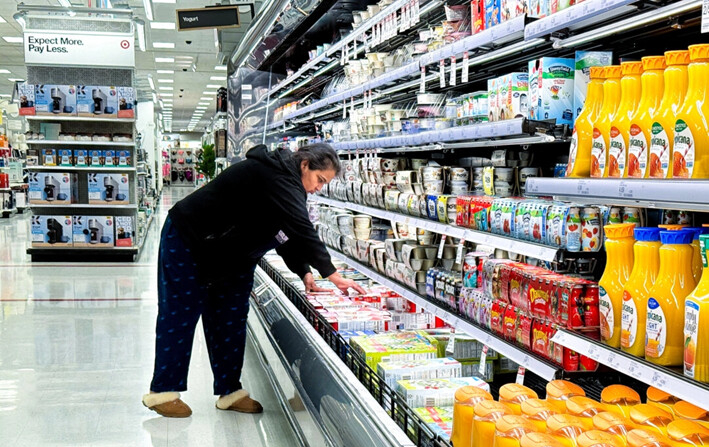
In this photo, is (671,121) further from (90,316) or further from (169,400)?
(90,316)

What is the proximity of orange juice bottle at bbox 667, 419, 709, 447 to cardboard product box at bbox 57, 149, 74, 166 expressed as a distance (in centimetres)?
866

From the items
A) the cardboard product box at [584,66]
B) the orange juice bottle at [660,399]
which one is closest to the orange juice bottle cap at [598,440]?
the orange juice bottle at [660,399]

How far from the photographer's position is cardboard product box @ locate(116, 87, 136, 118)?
350 inches

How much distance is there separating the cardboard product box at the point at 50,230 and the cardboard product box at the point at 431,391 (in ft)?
25.0

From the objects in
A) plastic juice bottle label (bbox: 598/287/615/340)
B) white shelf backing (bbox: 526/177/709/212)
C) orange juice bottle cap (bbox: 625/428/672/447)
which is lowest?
orange juice bottle cap (bbox: 625/428/672/447)

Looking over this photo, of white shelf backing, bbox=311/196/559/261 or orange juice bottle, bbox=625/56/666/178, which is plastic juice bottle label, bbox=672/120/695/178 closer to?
orange juice bottle, bbox=625/56/666/178

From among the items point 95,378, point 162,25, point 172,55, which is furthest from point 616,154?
point 172,55

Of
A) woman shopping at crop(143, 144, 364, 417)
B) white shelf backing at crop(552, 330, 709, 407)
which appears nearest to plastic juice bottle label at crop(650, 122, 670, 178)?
white shelf backing at crop(552, 330, 709, 407)

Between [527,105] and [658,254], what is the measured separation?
0.85 m

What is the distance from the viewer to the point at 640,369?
1488 mm

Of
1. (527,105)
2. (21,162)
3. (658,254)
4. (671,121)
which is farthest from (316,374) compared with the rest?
(21,162)

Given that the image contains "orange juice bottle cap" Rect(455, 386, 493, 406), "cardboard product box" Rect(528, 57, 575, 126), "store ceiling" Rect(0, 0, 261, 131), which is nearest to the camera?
"orange juice bottle cap" Rect(455, 386, 493, 406)

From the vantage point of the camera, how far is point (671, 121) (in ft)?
4.70

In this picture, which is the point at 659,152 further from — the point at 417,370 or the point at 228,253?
the point at 228,253
